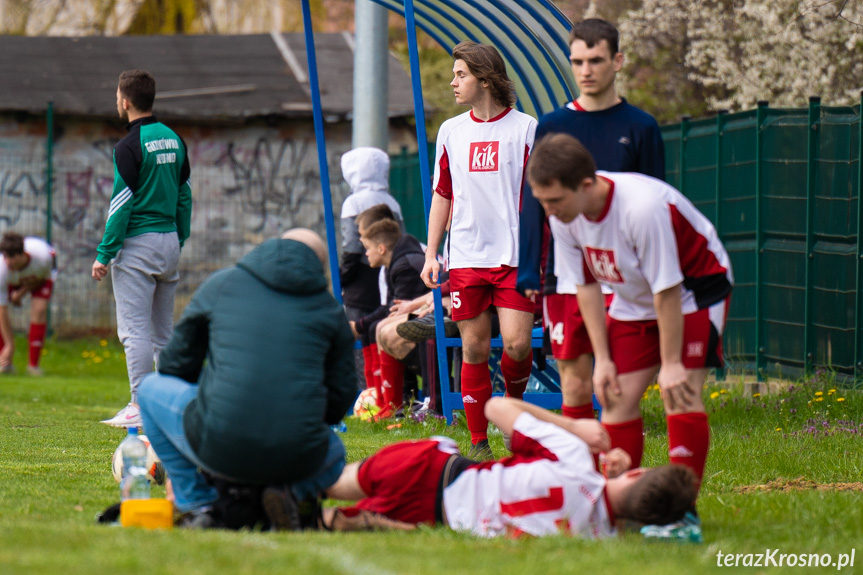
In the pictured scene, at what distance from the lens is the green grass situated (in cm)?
382

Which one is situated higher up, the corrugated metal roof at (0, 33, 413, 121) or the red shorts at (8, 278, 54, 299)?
the corrugated metal roof at (0, 33, 413, 121)

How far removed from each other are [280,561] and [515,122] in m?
4.09

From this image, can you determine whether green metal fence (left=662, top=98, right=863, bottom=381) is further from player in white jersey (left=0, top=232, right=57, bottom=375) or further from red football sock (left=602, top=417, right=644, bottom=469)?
player in white jersey (left=0, top=232, right=57, bottom=375)

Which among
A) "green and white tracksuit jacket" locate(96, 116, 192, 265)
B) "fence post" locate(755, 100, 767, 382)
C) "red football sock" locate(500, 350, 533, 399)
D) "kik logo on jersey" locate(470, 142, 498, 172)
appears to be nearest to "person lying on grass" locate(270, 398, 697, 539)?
"red football sock" locate(500, 350, 533, 399)

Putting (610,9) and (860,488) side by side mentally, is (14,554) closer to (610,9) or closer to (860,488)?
(860,488)

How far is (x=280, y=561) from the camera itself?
3.78 meters

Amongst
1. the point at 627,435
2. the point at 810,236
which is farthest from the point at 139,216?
the point at 810,236

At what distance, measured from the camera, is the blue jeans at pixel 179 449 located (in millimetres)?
4906

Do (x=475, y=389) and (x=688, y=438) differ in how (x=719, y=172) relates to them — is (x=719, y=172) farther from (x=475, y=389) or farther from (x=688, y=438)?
(x=688, y=438)

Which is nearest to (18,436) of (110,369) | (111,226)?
(111,226)

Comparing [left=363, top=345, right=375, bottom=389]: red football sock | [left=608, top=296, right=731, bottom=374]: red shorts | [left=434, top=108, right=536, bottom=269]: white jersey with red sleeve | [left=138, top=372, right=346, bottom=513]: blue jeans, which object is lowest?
[left=363, top=345, right=375, bottom=389]: red football sock

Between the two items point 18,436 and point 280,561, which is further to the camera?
point 18,436

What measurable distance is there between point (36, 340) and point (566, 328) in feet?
36.3

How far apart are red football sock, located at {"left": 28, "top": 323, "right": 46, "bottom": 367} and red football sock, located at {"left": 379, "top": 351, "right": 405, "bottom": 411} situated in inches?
256
